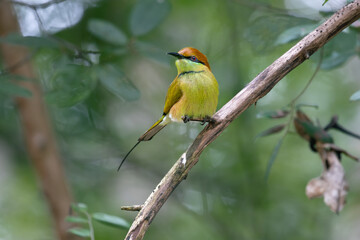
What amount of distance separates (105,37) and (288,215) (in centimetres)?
160

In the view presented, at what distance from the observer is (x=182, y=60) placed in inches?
63.9

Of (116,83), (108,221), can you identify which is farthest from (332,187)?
(116,83)

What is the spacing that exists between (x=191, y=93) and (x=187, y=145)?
1.25 meters

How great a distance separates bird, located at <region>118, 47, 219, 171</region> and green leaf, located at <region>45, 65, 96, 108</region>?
38cm

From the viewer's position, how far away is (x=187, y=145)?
2.74m

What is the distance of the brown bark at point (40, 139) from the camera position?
2418 mm

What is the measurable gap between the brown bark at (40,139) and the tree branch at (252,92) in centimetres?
137

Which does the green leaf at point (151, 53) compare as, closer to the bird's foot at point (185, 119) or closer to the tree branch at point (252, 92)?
the bird's foot at point (185, 119)

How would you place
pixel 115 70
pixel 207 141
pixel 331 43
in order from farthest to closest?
1. pixel 115 70
2. pixel 331 43
3. pixel 207 141

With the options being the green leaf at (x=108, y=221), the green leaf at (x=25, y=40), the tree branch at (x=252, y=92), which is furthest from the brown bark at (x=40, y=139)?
the tree branch at (x=252, y=92)

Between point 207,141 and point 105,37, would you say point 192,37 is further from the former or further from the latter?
point 207,141

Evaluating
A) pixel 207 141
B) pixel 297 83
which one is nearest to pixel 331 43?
pixel 207 141

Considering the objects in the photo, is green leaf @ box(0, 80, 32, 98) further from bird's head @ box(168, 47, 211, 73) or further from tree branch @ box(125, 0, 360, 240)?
tree branch @ box(125, 0, 360, 240)

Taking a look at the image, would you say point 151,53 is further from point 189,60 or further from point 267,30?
point 267,30
